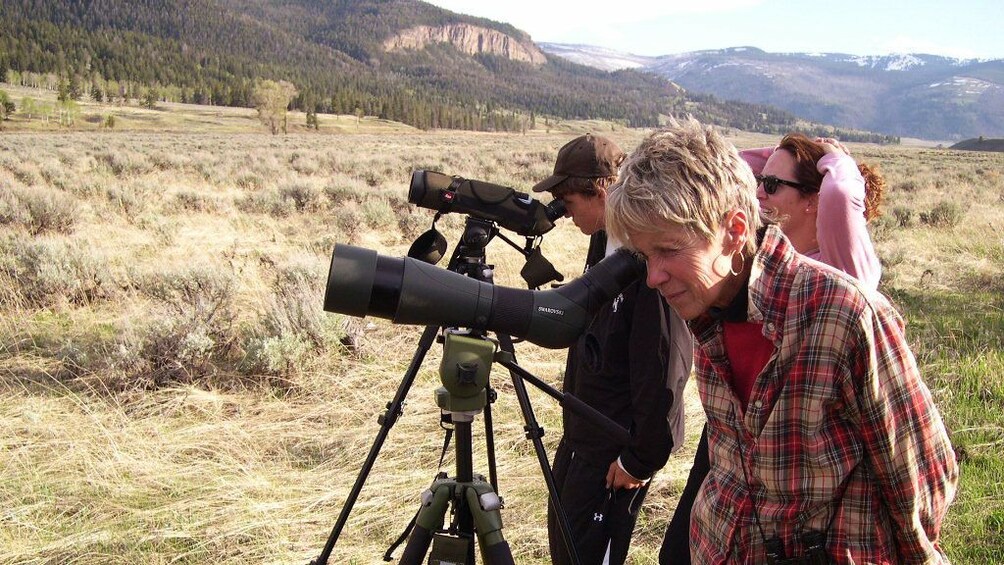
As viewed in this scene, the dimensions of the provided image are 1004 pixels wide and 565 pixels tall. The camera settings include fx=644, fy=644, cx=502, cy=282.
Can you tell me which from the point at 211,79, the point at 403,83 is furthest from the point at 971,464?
the point at 403,83

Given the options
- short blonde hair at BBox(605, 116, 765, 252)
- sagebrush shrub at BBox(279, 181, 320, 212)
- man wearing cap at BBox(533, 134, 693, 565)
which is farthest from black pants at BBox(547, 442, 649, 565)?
sagebrush shrub at BBox(279, 181, 320, 212)

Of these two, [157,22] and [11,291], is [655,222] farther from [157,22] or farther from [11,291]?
[157,22]

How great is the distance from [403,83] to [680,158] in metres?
150

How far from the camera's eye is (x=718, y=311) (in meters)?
1.40

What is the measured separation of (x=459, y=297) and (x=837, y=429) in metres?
0.82

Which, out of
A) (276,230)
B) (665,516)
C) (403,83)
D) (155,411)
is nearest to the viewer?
(665,516)

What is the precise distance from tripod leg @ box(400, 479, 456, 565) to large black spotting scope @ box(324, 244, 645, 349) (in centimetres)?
51

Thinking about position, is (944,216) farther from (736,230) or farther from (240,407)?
(736,230)

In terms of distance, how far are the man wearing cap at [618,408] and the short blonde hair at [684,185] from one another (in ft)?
2.26

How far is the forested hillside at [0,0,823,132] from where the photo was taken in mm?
85856

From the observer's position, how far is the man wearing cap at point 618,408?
2084mm

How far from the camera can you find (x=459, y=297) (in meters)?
1.47

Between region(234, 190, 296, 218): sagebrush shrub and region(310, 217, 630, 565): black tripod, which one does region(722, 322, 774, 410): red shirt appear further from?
region(234, 190, 296, 218): sagebrush shrub

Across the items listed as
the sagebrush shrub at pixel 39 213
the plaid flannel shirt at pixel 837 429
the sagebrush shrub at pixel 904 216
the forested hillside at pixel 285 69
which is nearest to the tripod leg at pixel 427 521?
the plaid flannel shirt at pixel 837 429
